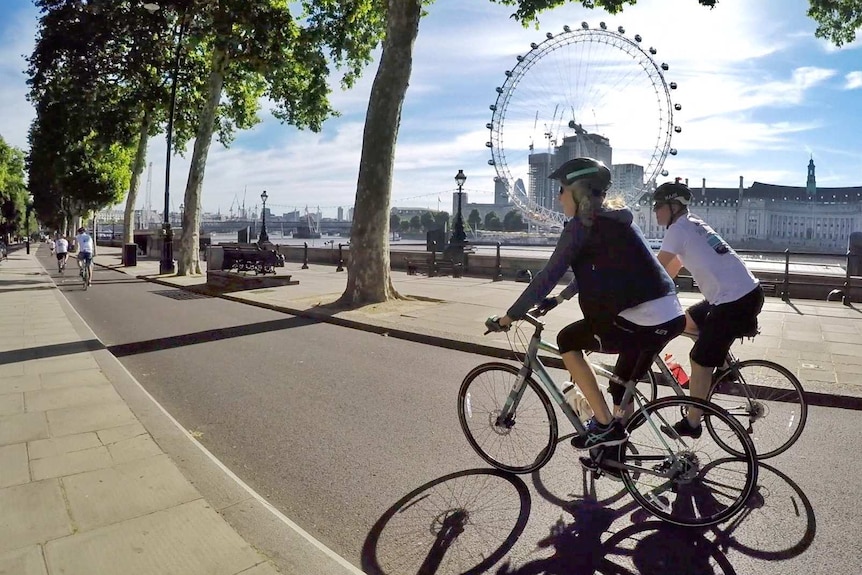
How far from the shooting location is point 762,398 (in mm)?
4258

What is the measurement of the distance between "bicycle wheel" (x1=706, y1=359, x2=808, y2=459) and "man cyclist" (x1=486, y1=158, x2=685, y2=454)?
3.73 ft

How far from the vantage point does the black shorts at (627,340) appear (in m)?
3.39

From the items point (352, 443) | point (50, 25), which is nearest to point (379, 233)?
point (352, 443)

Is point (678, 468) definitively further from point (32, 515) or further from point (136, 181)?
point (136, 181)

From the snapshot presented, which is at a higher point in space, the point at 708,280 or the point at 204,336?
the point at 708,280

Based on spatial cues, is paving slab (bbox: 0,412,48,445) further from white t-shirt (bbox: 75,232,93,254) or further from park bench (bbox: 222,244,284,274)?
white t-shirt (bbox: 75,232,93,254)

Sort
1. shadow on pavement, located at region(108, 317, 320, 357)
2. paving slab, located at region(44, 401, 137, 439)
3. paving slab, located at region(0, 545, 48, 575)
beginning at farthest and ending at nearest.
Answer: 1. shadow on pavement, located at region(108, 317, 320, 357)
2. paving slab, located at region(44, 401, 137, 439)
3. paving slab, located at region(0, 545, 48, 575)

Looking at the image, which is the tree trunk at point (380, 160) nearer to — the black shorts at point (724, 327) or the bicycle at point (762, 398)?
the bicycle at point (762, 398)

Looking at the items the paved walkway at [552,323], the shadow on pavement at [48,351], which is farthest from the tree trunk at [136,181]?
the shadow on pavement at [48,351]

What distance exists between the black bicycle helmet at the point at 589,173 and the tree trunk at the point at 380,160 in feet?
29.0

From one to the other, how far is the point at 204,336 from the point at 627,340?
7431 millimetres

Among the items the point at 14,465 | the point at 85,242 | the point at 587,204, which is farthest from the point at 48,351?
the point at 85,242

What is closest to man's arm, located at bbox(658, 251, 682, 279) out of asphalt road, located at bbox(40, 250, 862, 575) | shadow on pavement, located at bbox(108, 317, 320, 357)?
asphalt road, located at bbox(40, 250, 862, 575)

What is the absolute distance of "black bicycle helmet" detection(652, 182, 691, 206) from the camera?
13.6ft
